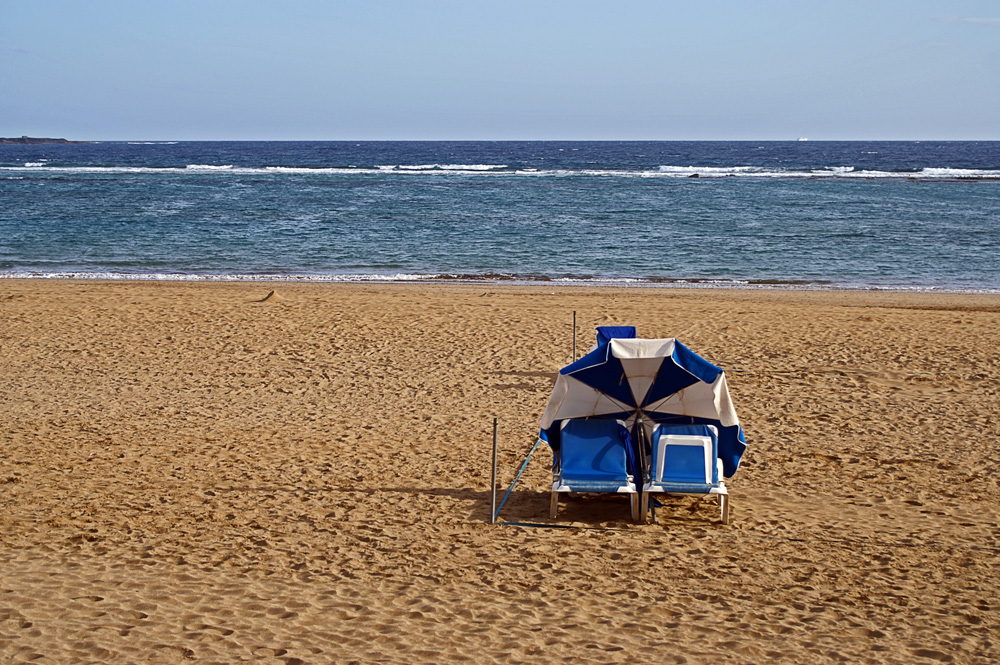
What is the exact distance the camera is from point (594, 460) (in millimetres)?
7336

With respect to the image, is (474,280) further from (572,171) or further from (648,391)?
(572,171)

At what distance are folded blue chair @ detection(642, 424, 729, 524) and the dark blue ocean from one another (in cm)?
1449

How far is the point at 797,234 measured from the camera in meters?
29.7

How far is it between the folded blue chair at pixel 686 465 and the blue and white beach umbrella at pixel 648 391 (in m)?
0.16

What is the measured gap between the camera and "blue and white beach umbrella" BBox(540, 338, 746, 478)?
734cm

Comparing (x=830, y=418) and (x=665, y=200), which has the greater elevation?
(x=665, y=200)

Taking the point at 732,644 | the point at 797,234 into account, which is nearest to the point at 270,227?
the point at 797,234

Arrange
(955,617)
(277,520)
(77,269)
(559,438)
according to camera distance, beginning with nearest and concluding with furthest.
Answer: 1. (955,617)
2. (277,520)
3. (559,438)
4. (77,269)

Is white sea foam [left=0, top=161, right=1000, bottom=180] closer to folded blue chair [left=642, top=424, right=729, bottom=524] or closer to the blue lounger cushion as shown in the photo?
the blue lounger cushion

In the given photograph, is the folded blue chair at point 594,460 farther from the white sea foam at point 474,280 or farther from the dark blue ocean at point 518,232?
the dark blue ocean at point 518,232

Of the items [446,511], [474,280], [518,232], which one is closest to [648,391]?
[446,511]

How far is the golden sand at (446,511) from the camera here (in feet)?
17.5

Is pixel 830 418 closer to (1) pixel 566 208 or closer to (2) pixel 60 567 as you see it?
(2) pixel 60 567

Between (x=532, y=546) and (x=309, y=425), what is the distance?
157 inches
